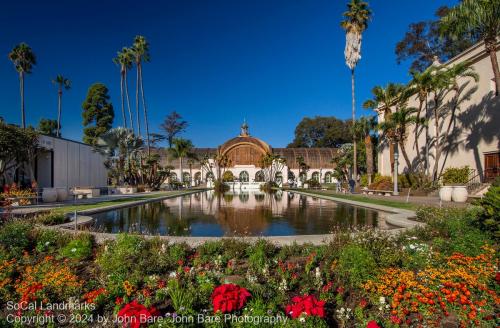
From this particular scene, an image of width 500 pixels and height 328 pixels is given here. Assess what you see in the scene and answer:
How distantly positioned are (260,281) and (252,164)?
2103 inches

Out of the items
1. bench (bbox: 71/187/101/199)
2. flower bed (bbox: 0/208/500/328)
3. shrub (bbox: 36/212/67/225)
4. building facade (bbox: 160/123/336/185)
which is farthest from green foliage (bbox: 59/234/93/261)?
building facade (bbox: 160/123/336/185)

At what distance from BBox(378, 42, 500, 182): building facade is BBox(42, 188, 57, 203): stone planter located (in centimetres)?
2829

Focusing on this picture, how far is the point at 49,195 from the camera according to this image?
748 inches

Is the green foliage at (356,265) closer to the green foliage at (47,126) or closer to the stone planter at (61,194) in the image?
the stone planter at (61,194)

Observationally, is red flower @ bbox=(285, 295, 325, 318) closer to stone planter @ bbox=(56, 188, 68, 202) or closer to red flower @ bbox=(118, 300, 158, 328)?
red flower @ bbox=(118, 300, 158, 328)

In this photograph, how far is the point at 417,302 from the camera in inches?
159

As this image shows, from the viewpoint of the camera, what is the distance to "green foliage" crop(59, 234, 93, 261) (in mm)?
5898

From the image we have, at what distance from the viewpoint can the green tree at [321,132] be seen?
74.7 meters

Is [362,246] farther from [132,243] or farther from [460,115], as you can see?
[460,115]

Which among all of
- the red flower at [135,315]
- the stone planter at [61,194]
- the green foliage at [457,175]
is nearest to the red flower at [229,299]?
the red flower at [135,315]

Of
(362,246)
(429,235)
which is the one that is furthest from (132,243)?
(429,235)

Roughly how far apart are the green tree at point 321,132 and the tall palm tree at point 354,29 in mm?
40634

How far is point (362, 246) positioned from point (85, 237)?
5605 mm

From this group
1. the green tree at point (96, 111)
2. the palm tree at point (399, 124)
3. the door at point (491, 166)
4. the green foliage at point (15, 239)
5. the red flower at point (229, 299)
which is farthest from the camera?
the green tree at point (96, 111)
